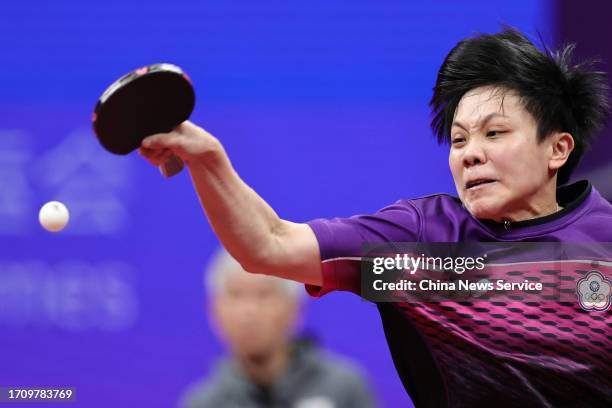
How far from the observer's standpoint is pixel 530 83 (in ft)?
8.68

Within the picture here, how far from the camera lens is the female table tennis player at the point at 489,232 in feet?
8.13

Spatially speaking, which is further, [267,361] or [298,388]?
[298,388]

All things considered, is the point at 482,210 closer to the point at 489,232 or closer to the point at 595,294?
the point at 489,232

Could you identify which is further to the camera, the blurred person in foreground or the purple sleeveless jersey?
Result: the blurred person in foreground

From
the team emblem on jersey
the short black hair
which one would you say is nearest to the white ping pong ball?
the short black hair

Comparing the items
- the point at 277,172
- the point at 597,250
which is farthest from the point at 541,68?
the point at 277,172

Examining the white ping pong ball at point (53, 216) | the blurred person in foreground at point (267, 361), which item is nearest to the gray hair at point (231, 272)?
the blurred person in foreground at point (267, 361)

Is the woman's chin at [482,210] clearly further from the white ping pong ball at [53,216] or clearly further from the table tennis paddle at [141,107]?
the white ping pong ball at [53,216]

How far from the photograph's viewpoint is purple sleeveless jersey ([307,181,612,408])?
8.14ft

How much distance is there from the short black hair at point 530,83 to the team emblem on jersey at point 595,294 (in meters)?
0.39

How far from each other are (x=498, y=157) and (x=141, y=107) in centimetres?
88

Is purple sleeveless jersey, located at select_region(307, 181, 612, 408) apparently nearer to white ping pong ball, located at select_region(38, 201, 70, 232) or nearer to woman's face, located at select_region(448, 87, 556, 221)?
woman's face, located at select_region(448, 87, 556, 221)

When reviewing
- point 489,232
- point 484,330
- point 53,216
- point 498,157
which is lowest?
point 484,330

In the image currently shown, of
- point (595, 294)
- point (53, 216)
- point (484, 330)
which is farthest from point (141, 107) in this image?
point (595, 294)
